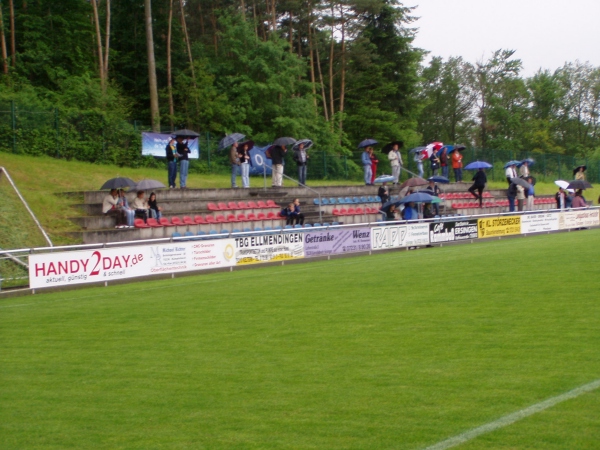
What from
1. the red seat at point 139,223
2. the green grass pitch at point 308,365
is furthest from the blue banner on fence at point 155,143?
the green grass pitch at point 308,365

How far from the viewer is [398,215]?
106 ft

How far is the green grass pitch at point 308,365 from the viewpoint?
6.78 meters

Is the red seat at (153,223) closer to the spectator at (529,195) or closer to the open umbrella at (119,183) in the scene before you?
the open umbrella at (119,183)

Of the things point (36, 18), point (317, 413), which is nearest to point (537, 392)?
point (317, 413)

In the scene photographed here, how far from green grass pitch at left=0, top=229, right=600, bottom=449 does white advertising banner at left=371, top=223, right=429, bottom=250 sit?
10378 mm

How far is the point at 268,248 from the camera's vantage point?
81.3 ft

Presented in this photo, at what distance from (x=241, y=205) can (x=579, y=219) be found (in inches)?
684

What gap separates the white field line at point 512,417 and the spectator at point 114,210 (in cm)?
2076

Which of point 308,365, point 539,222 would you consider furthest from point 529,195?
point 308,365

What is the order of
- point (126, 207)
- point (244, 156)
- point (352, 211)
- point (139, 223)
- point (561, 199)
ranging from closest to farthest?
Answer: 1. point (139, 223)
2. point (126, 207)
3. point (244, 156)
4. point (352, 211)
5. point (561, 199)

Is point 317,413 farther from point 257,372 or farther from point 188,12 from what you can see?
point 188,12

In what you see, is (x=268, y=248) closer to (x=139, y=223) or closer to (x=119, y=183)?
(x=139, y=223)

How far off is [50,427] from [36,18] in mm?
48223

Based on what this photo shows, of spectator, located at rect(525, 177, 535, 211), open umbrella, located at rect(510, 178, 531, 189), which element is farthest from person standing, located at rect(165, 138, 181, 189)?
spectator, located at rect(525, 177, 535, 211)
